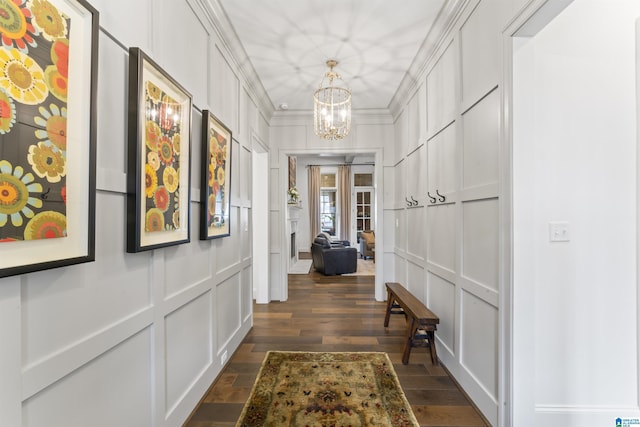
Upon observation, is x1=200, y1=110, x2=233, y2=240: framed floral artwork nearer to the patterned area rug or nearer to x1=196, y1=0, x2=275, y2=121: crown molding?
x1=196, y1=0, x2=275, y2=121: crown molding

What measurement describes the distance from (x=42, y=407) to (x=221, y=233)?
4.61 feet

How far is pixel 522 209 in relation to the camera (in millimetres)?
1533

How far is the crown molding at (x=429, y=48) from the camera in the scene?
6.91 feet

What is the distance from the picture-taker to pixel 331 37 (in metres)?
2.48

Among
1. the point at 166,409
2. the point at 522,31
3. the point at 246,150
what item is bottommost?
the point at 166,409

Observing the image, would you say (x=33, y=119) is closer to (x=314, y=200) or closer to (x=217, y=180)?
(x=217, y=180)

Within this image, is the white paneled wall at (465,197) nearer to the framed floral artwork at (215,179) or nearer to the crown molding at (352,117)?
the crown molding at (352,117)

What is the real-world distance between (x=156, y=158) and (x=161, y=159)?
0.13 feet

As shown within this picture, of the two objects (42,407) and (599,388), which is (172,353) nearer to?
(42,407)

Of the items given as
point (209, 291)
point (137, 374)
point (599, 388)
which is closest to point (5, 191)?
point (137, 374)

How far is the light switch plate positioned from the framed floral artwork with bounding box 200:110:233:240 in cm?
207

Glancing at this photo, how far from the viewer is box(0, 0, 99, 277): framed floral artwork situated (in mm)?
770

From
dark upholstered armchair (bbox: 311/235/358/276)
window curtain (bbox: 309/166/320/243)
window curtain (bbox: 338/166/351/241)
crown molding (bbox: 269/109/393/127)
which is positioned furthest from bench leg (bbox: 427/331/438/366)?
window curtain (bbox: 309/166/320/243)

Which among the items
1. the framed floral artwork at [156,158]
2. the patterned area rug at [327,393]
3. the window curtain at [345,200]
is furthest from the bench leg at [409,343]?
the window curtain at [345,200]
